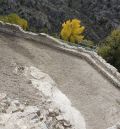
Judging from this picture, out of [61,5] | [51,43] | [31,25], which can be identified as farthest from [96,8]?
[51,43]

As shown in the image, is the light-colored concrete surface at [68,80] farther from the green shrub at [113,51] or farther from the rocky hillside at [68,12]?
the rocky hillside at [68,12]

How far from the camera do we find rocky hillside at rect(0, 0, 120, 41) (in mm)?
121312

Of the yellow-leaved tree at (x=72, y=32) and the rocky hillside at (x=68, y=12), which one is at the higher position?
the yellow-leaved tree at (x=72, y=32)

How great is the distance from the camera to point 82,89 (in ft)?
77.8

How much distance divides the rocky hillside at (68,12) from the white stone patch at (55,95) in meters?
94.3

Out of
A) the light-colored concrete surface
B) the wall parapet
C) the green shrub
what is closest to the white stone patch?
the light-colored concrete surface

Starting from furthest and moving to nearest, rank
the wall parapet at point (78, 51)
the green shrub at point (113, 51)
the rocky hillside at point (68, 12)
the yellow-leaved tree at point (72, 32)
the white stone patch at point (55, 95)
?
1. the rocky hillside at point (68, 12)
2. the yellow-leaved tree at point (72, 32)
3. the green shrub at point (113, 51)
4. the wall parapet at point (78, 51)
5. the white stone patch at point (55, 95)

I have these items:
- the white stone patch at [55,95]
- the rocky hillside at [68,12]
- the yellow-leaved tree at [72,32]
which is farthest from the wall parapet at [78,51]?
the rocky hillside at [68,12]

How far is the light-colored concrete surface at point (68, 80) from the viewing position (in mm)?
21625

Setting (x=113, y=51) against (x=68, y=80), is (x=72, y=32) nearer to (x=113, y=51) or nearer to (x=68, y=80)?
(x=113, y=51)

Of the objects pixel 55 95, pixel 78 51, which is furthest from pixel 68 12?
pixel 55 95

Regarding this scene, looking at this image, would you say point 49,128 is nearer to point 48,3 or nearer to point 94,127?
point 94,127

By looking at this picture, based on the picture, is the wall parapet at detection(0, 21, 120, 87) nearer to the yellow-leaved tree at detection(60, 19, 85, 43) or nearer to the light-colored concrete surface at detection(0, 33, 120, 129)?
the light-colored concrete surface at detection(0, 33, 120, 129)

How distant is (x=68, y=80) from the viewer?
80.8ft
